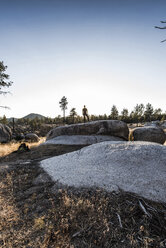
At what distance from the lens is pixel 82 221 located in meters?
2.70

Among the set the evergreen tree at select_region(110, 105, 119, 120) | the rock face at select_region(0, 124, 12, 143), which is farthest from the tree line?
the rock face at select_region(0, 124, 12, 143)

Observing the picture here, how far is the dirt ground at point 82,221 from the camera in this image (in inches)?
89.9

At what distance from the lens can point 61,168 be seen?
5.76 metres

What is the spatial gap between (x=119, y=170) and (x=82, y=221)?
241 centimetres

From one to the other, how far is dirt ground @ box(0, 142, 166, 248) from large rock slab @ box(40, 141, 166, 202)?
38cm

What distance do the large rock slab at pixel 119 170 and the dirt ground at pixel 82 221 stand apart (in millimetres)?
377

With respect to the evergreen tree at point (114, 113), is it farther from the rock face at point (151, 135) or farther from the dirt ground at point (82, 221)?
the dirt ground at point (82, 221)

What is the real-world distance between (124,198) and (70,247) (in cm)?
186

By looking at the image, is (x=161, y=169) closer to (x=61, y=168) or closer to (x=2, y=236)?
(x=61, y=168)

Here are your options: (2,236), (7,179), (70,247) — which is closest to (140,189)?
(70,247)

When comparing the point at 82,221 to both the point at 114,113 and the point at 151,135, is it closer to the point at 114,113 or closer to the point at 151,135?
the point at 151,135

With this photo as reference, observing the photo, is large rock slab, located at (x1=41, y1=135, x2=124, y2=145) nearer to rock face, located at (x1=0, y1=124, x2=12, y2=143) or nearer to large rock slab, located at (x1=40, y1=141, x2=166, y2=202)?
large rock slab, located at (x1=40, y1=141, x2=166, y2=202)

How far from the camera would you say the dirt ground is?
2283 mm

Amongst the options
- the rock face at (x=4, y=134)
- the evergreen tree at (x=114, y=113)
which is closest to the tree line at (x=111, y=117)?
the evergreen tree at (x=114, y=113)
